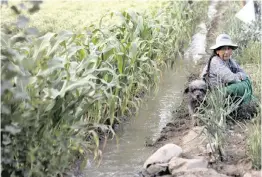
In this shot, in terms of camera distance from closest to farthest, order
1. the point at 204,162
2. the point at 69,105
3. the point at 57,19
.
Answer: the point at 69,105, the point at 204,162, the point at 57,19

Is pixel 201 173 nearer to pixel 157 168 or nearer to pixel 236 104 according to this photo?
pixel 157 168

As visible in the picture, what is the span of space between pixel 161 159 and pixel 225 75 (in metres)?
1.47

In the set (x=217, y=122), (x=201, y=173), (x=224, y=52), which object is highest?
(x=224, y=52)

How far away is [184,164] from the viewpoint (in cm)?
400

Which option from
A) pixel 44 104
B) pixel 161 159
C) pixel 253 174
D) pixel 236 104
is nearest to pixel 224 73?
pixel 236 104

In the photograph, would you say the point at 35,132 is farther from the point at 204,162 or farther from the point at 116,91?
the point at 116,91

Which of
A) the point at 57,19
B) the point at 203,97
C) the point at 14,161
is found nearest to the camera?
the point at 14,161

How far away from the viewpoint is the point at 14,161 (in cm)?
313

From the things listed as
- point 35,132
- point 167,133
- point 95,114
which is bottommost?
point 167,133

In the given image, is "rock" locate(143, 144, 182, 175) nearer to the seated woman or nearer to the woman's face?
the seated woman

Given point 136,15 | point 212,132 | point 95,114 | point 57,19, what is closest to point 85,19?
point 57,19

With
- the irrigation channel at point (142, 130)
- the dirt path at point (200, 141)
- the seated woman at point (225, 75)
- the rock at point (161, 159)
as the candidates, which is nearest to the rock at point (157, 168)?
the rock at point (161, 159)

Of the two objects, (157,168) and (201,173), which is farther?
(157,168)

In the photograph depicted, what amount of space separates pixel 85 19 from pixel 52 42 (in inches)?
269
